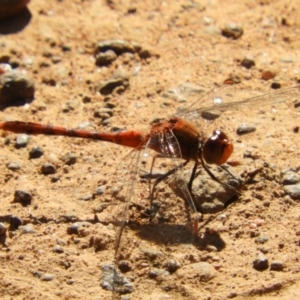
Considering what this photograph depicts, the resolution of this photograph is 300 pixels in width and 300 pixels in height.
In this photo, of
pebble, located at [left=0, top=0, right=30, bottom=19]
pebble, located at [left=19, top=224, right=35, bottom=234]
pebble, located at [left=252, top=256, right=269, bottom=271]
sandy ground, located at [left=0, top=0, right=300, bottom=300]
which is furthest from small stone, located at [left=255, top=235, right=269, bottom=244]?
pebble, located at [left=0, top=0, right=30, bottom=19]

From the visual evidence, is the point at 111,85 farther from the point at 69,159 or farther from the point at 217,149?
the point at 217,149

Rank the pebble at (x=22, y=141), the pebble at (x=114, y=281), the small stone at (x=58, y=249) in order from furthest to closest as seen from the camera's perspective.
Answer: the pebble at (x=22, y=141) → the small stone at (x=58, y=249) → the pebble at (x=114, y=281)

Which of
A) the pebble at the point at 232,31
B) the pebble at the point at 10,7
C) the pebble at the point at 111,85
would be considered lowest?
the pebble at the point at 111,85

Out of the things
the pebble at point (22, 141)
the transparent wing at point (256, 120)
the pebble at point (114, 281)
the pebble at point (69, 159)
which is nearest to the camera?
the pebble at point (114, 281)

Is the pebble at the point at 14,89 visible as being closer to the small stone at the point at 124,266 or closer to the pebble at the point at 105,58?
the pebble at the point at 105,58

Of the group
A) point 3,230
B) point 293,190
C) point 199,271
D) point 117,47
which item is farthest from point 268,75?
point 3,230

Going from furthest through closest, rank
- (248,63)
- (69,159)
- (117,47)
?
(117,47) → (248,63) → (69,159)

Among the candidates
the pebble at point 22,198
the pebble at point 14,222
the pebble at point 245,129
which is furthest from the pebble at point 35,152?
the pebble at point 245,129
